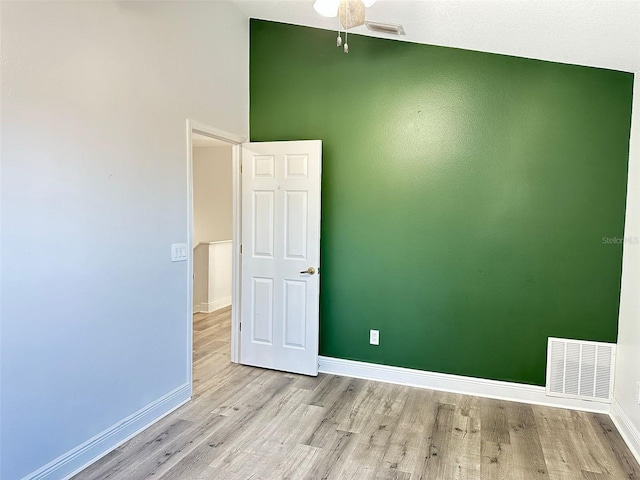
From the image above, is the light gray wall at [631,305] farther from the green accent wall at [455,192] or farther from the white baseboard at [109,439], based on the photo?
the white baseboard at [109,439]

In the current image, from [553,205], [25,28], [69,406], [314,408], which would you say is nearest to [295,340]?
[314,408]

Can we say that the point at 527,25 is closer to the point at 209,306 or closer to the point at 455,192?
the point at 455,192

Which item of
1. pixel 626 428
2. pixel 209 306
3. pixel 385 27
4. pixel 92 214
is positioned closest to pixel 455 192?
pixel 385 27

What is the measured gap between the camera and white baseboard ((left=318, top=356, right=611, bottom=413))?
10.1 ft

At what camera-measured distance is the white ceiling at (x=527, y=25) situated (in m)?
2.25

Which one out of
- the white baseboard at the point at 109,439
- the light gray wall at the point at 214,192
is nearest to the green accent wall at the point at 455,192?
the white baseboard at the point at 109,439

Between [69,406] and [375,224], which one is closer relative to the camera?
[69,406]

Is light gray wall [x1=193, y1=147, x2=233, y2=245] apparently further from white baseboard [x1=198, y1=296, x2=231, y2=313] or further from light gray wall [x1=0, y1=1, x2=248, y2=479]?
light gray wall [x1=0, y1=1, x2=248, y2=479]

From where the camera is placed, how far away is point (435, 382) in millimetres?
3369

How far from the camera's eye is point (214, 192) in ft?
22.8

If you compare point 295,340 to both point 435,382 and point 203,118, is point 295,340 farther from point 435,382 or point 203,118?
point 203,118

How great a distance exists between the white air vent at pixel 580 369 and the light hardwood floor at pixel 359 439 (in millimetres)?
152

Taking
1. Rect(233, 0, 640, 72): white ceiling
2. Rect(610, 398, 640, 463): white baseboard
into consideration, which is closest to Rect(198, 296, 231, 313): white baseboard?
Rect(233, 0, 640, 72): white ceiling

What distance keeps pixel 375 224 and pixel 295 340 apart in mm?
1224
